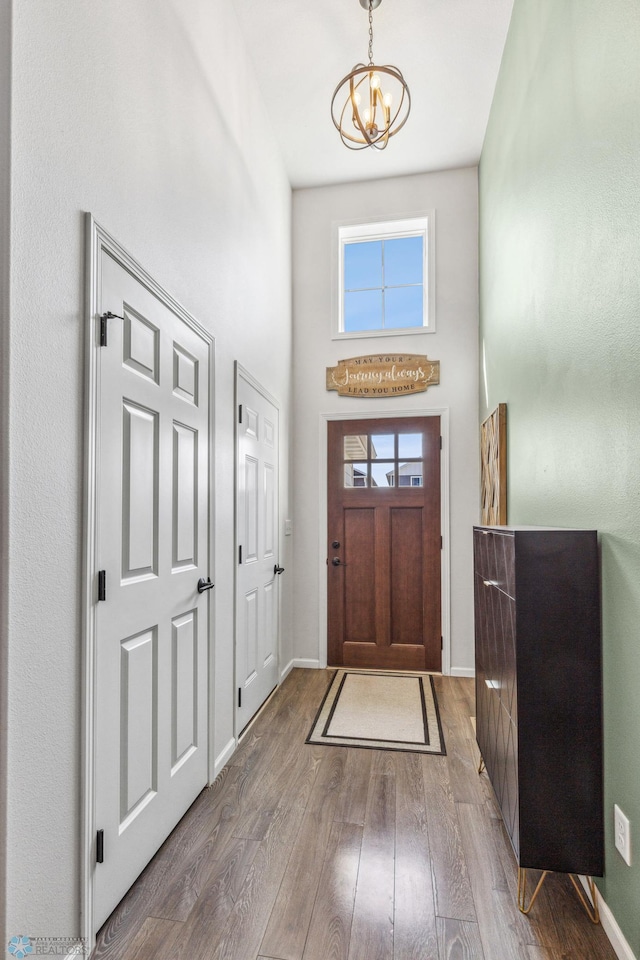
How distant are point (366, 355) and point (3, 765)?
3662 millimetres

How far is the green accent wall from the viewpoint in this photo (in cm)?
142

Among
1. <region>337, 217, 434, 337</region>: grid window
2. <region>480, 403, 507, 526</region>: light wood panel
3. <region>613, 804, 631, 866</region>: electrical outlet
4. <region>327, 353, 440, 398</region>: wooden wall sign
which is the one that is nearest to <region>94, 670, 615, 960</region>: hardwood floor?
<region>613, 804, 631, 866</region>: electrical outlet

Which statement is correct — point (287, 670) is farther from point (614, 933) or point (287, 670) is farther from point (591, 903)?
point (614, 933)

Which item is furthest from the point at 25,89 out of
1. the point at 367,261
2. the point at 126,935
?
the point at 367,261

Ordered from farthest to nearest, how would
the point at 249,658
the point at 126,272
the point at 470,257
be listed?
the point at 470,257 < the point at 249,658 < the point at 126,272

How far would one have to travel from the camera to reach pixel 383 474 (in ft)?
13.8

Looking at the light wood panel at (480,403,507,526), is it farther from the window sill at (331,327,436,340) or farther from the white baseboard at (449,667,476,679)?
the white baseboard at (449,667,476,679)

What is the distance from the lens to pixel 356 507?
4.23m

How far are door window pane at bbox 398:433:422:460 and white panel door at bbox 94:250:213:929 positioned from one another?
7.03 feet

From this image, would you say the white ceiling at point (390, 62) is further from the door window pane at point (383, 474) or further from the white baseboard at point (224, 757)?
the white baseboard at point (224, 757)

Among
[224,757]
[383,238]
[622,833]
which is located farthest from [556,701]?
[383,238]

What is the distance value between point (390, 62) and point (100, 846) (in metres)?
4.03

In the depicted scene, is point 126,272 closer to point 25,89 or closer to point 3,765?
point 25,89

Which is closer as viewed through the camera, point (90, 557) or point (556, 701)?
point (90, 557)
